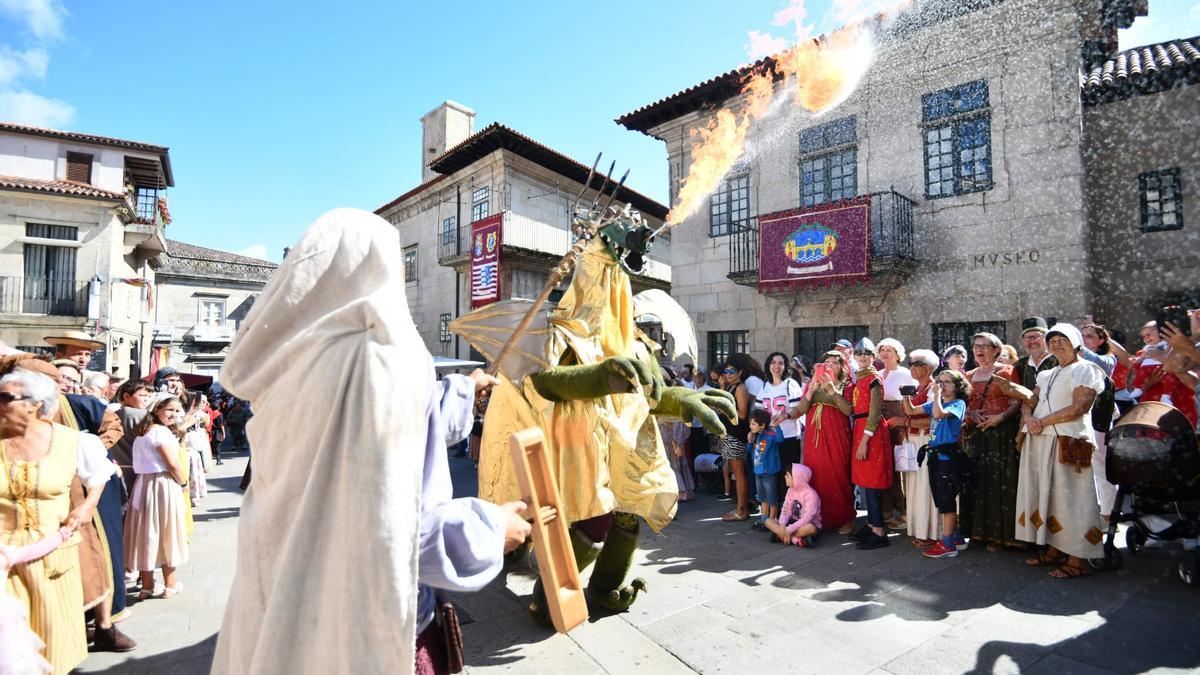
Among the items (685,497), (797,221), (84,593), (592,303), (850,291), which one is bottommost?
(685,497)

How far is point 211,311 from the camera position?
28.9 meters

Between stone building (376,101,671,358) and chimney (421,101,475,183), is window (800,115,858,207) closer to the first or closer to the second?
stone building (376,101,671,358)

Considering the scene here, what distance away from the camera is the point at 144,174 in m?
21.4

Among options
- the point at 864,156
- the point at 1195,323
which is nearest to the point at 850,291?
the point at 864,156

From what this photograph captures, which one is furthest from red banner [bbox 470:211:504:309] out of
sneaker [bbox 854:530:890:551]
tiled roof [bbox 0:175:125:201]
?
sneaker [bbox 854:530:890:551]

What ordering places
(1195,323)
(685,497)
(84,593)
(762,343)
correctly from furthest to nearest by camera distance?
(762,343)
(685,497)
(1195,323)
(84,593)

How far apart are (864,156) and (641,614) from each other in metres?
10.4

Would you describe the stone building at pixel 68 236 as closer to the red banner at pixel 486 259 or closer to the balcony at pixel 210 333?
the balcony at pixel 210 333

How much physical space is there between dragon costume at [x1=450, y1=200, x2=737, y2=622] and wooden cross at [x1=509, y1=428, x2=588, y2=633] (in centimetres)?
133

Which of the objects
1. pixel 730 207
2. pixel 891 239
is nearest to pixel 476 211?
pixel 730 207

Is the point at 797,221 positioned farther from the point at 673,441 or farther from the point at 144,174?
the point at 144,174

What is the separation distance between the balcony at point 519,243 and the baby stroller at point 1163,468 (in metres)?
13.1

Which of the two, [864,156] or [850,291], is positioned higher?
[864,156]

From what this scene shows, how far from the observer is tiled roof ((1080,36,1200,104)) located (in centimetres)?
876
